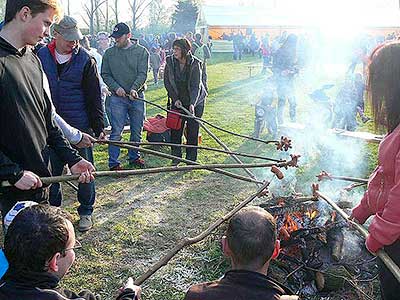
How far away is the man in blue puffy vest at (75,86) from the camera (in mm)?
4875

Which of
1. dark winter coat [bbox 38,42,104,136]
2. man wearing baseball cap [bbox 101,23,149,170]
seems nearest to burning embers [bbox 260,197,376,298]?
dark winter coat [bbox 38,42,104,136]

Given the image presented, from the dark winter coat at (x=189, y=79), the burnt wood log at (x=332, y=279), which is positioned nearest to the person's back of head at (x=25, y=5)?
the burnt wood log at (x=332, y=279)

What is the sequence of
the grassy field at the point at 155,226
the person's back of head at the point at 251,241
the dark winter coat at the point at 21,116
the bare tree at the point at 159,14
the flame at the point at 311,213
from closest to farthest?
the person's back of head at the point at 251,241
the dark winter coat at the point at 21,116
the grassy field at the point at 155,226
the flame at the point at 311,213
the bare tree at the point at 159,14

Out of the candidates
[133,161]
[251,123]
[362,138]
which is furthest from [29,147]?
[251,123]

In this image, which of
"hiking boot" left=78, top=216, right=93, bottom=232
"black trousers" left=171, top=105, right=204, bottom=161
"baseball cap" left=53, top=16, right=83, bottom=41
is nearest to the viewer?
"baseball cap" left=53, top=16, right=83, bottom=41

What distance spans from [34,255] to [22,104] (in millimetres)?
1230

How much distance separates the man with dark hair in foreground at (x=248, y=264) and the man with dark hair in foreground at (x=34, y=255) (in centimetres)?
64

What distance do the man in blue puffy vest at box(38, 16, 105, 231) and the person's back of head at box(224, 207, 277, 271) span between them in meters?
3.01

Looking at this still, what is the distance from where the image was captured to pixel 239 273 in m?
2.23

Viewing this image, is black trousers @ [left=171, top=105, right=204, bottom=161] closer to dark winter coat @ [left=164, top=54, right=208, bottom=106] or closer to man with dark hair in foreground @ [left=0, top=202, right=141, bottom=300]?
dark winter coat @ [left=164, top=54, right=208, bottom=106]

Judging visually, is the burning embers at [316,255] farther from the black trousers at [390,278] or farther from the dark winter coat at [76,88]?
the dark winter coat at [76,88]

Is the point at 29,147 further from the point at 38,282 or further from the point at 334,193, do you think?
the point at 334,193

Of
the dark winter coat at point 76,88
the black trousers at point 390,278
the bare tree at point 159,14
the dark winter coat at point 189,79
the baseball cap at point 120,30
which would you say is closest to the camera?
the black trousers at point 390,278

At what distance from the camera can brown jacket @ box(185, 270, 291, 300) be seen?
2.17m
